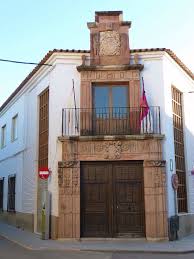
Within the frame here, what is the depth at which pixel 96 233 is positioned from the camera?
43.7 feet

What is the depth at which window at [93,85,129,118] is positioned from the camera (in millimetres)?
14234

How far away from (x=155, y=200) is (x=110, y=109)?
361 centimetres

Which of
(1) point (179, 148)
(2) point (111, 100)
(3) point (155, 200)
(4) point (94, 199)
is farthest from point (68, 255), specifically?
(1) point (179, 148)

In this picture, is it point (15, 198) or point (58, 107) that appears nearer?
point (58, 107)

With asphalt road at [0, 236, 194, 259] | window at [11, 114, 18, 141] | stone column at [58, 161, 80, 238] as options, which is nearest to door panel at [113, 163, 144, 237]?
stone column at [58, 161, 80, 238]

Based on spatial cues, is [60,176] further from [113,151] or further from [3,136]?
[3,136]

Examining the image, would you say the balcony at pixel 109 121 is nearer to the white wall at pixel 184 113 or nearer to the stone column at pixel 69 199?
the white wall at pixel 184 113

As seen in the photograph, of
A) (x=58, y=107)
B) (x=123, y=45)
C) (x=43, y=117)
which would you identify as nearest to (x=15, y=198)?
(x=43, y=117)

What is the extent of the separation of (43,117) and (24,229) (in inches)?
198

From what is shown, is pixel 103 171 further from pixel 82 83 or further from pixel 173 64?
pixel 173 64

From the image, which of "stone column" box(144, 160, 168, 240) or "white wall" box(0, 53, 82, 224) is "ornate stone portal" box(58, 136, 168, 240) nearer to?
"stone column" box(144, 160, 168, 240)

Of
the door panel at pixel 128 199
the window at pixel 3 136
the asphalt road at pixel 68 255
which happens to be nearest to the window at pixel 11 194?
the window at pixel 3 136

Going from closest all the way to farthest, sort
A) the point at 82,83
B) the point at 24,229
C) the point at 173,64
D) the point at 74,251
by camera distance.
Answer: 1. the point at 74,251
2. the point at 82,83
3. the point at 173,64
4. the point at 24,229

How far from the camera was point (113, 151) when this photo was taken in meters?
13.6
